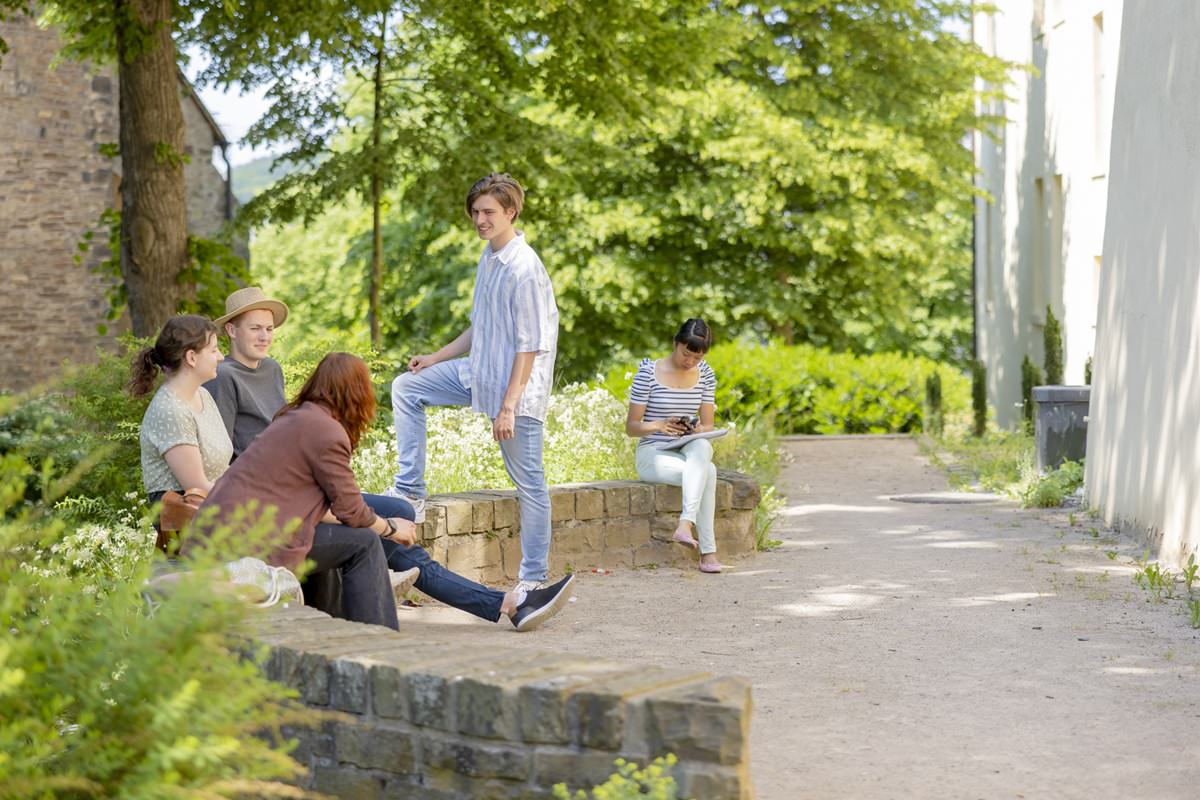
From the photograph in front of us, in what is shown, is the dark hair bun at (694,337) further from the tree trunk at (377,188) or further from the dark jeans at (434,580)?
the tree trunk at (377,188)

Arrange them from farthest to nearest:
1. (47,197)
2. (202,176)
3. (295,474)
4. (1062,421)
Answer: (202,176) < (47,197) < (1062,421) < (295,474)

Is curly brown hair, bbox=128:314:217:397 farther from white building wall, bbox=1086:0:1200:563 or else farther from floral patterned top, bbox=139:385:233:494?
white building wall, bbox=1086:0:1200:563

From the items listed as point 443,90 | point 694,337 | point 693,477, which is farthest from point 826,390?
point 693,477

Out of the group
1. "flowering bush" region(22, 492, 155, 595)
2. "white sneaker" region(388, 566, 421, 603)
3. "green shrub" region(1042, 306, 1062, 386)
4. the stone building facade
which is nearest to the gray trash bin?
"green shrub" region(1042, 306, 1062, 386)

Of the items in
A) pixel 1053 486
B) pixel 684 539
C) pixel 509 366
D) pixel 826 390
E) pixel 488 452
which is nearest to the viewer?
pixel 509 366

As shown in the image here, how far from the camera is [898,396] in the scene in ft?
66.5

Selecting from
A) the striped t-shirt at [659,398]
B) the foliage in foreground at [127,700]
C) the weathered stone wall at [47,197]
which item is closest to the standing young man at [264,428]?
the striped t-shirt at [659,398]

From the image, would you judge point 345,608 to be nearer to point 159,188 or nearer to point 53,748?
point 53,748

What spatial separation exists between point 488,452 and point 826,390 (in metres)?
10.4

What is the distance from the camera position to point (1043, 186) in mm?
21641

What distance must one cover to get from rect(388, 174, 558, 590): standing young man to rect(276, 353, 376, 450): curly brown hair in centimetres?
128

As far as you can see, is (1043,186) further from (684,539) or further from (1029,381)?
(684,539)

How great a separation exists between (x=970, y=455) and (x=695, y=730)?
45.0 feet

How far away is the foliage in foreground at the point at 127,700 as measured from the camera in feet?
10.5
